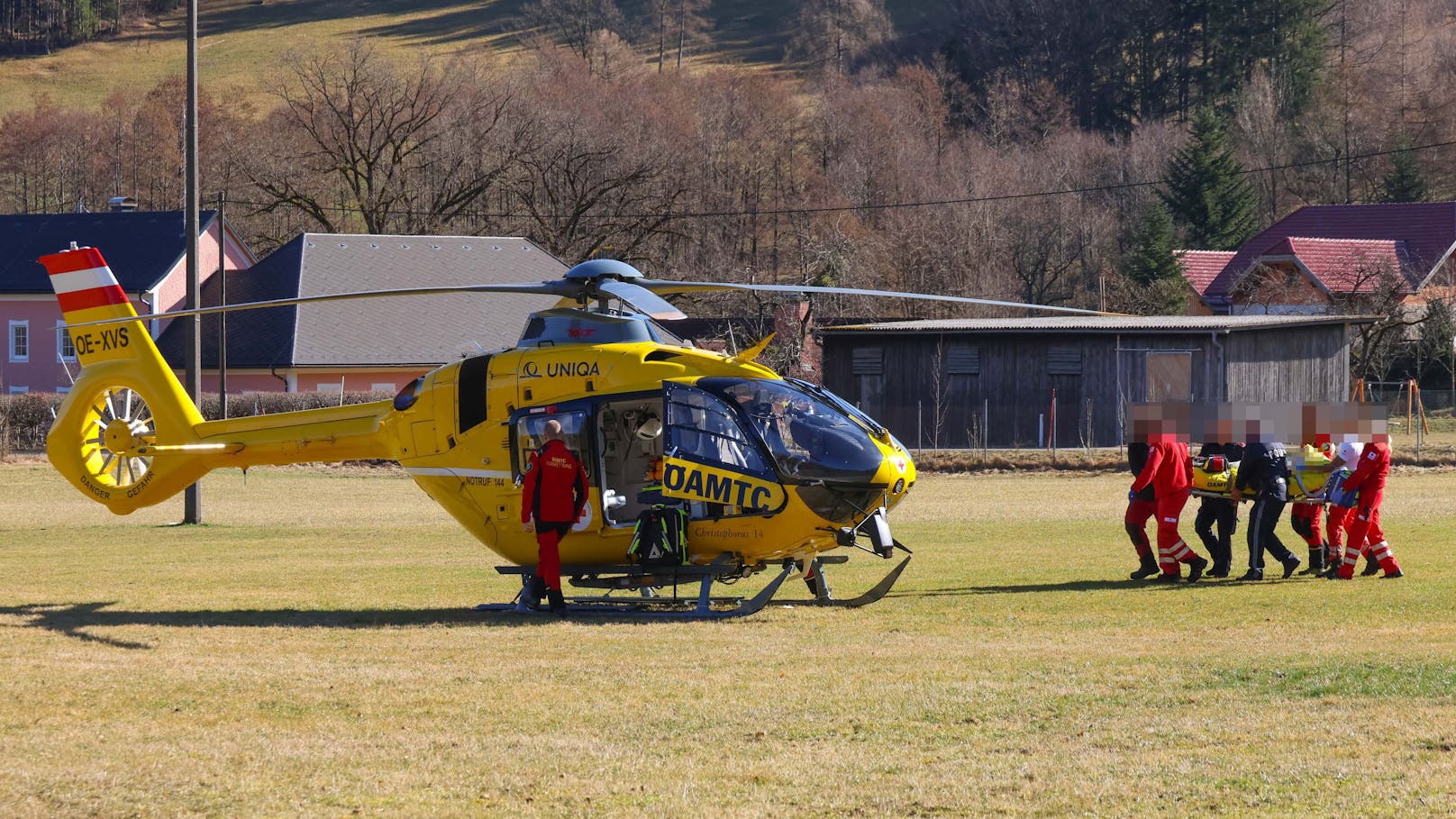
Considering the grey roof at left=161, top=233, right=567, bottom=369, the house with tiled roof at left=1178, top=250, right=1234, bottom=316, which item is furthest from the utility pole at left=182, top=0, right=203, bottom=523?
the house with tiled roof at left=1178, top=250, right=1234, bottom=316

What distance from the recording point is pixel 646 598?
15422 millimetres

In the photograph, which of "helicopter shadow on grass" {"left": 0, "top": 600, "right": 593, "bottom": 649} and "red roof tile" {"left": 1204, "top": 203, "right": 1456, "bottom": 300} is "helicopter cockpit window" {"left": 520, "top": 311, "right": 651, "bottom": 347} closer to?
"helicopter shadow on grass" {"left": 0, "top": 600, "right": 593, "bottom": 649}

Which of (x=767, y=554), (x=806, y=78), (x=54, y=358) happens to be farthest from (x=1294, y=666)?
(x=806, y=78)

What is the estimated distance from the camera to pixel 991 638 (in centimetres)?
1273

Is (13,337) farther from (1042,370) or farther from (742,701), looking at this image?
(742,701)

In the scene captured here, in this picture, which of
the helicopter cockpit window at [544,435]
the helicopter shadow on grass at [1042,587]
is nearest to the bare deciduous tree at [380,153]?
the helicopter cockpit window at [544,435]

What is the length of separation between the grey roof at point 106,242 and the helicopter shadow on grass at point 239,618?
4735 centimetres

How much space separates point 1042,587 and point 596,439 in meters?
5.32

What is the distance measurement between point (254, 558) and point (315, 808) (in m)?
14.5

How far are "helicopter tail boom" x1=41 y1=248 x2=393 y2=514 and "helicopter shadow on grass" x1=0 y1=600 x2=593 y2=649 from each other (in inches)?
58.0

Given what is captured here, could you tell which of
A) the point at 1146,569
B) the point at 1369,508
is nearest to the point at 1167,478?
the point at 1146,569

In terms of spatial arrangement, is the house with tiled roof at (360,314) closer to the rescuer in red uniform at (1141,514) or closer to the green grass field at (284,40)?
the rescuer in red uniform at (1141,514)

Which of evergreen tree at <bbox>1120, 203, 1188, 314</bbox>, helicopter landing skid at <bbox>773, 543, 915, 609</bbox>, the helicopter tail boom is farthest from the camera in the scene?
evergreen tree at <bbox>1120, 203, 1188, 314</bbox>

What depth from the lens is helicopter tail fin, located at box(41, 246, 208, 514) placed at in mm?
16203
